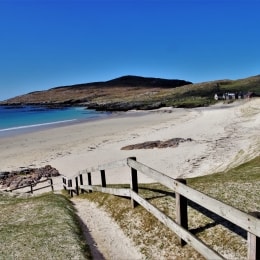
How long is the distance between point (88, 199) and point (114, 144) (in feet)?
69.9

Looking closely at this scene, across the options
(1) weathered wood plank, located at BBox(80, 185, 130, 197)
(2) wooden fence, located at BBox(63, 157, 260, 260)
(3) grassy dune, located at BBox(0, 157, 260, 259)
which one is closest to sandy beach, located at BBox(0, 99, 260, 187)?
(1) weathered wood plank, located at BBox(80, 185, 130, 197)

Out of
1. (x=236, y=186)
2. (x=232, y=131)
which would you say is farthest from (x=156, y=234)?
(x=232, y=131)

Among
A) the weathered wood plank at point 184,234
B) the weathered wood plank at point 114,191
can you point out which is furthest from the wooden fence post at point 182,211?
the weathered wood plank at point 114,191

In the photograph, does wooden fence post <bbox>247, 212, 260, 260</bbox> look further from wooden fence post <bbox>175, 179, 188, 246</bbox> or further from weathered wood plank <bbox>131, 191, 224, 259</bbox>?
wooden fence post <bbox>175, 179, 188, 246</bbox>

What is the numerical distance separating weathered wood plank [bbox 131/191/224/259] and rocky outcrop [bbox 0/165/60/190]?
14949 mm

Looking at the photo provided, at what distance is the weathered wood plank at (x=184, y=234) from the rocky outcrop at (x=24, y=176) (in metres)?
14.9

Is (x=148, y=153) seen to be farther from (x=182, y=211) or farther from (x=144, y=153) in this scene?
(x=182, y=211)

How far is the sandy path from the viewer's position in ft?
23.5

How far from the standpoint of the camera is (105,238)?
8.11m

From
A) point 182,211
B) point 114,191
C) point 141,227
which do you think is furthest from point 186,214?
point 114,191

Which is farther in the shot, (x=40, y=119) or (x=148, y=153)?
(x=40, y=119)

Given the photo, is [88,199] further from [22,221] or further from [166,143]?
[166,143]

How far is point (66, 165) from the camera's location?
2661 cm

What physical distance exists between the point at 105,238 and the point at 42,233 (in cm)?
162
